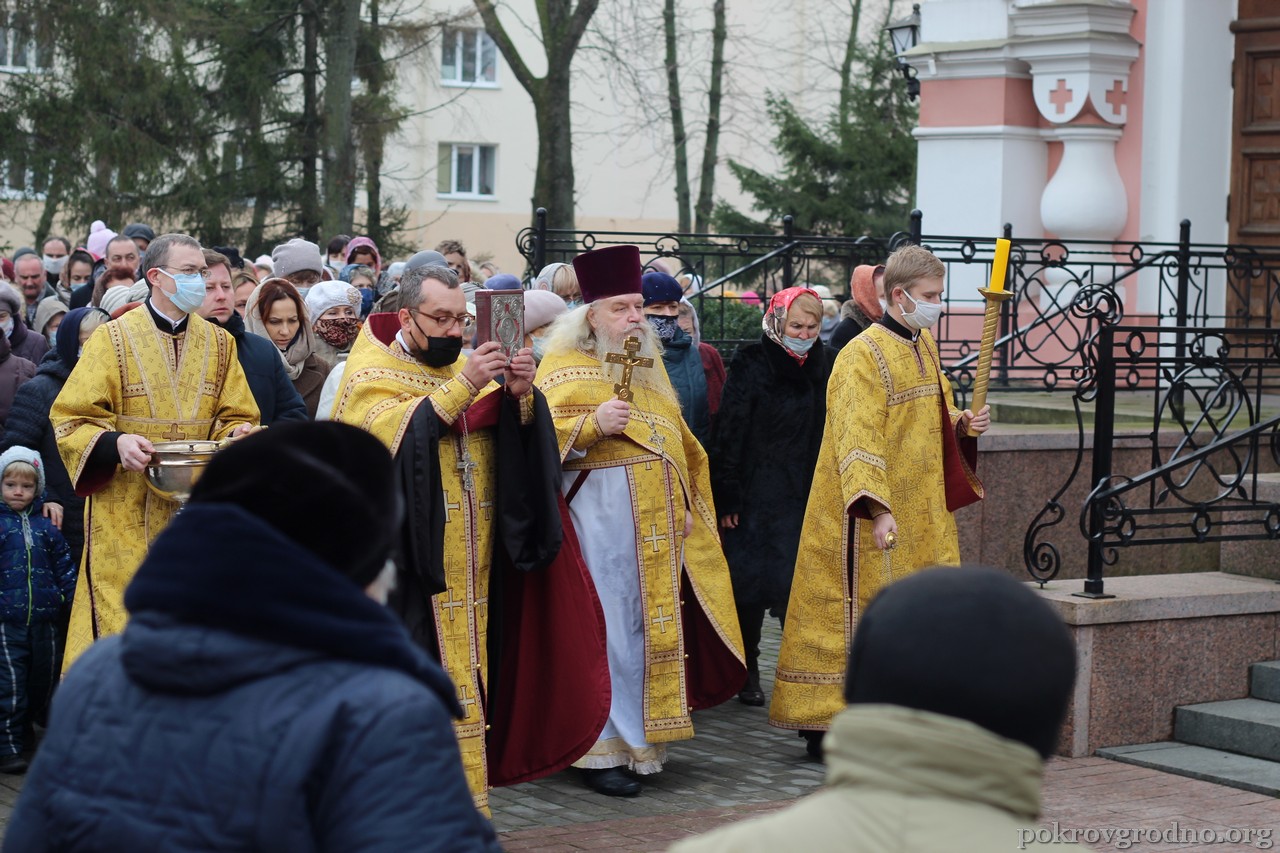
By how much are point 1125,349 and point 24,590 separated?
516cm

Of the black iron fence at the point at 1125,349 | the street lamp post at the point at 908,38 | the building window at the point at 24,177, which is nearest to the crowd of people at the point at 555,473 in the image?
the black iron fence at the point at 1125,349

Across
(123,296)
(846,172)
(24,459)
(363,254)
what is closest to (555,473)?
(24,459)

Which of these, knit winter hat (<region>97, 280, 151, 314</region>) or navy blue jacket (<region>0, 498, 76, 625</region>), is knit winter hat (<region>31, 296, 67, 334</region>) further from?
navy blue jacket (<region>0, 498, 76, 625</region>)

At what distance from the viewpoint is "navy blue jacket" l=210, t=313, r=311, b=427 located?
21.2 ft

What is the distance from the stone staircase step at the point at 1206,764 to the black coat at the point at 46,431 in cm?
414

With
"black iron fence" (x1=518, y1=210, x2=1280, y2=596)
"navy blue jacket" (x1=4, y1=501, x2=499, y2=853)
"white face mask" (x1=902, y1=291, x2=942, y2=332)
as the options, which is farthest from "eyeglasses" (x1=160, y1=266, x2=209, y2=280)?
"navy blue jacket" (x1=4, y1=501, x2=499, y2=853)

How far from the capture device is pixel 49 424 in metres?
7.10

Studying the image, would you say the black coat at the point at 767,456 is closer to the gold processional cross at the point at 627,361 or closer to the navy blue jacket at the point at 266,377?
the gold processional cross at the point at 627,361

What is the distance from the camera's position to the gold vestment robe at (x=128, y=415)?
5.85 meters

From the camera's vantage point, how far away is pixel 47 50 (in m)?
22.2

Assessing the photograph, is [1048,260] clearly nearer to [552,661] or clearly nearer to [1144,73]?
[1144,73]

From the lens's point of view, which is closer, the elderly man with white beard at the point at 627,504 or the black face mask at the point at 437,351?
the black face mask at the point at 437,351

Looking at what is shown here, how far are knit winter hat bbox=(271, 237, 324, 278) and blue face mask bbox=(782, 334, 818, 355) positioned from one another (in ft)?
8.31

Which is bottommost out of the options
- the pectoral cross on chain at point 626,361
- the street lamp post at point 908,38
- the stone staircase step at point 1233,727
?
the stone staircase step at point 1233,727
